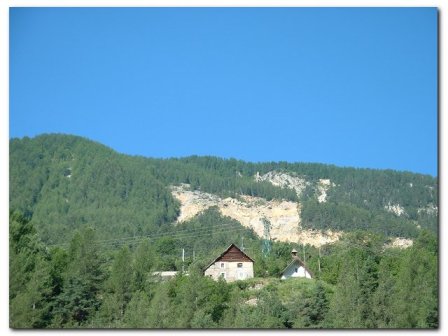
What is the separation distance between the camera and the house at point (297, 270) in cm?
3378

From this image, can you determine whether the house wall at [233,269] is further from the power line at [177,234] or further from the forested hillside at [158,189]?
the forested hillside at [158,189]

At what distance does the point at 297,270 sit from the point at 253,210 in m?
54.4

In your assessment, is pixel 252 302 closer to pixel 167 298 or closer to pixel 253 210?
pixel 167 298

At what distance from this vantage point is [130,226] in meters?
67.6

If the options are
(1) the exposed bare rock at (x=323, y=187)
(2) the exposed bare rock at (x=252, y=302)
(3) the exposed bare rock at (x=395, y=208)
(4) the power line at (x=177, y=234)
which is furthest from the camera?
(1) the exposed bare rock at (x=323, y=187)

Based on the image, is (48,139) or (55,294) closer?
(55,294)

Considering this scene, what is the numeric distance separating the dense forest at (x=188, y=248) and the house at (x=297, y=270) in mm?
502

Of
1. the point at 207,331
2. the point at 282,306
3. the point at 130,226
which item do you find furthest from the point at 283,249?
the point at 207,331

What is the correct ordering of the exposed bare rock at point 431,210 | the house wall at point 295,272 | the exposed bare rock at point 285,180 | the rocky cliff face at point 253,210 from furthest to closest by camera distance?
the exposed bare rock at point 285,180 → the rocky cliff face at point 253,210 → the house wall at point 295,272 → the exposed bare rock at point 431,210

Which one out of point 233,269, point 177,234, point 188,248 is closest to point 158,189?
point 177,234

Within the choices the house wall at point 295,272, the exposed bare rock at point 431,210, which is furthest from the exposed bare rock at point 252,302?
the house wall at point 295,272

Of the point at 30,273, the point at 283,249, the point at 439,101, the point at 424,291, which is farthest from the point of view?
the point at 283,249
